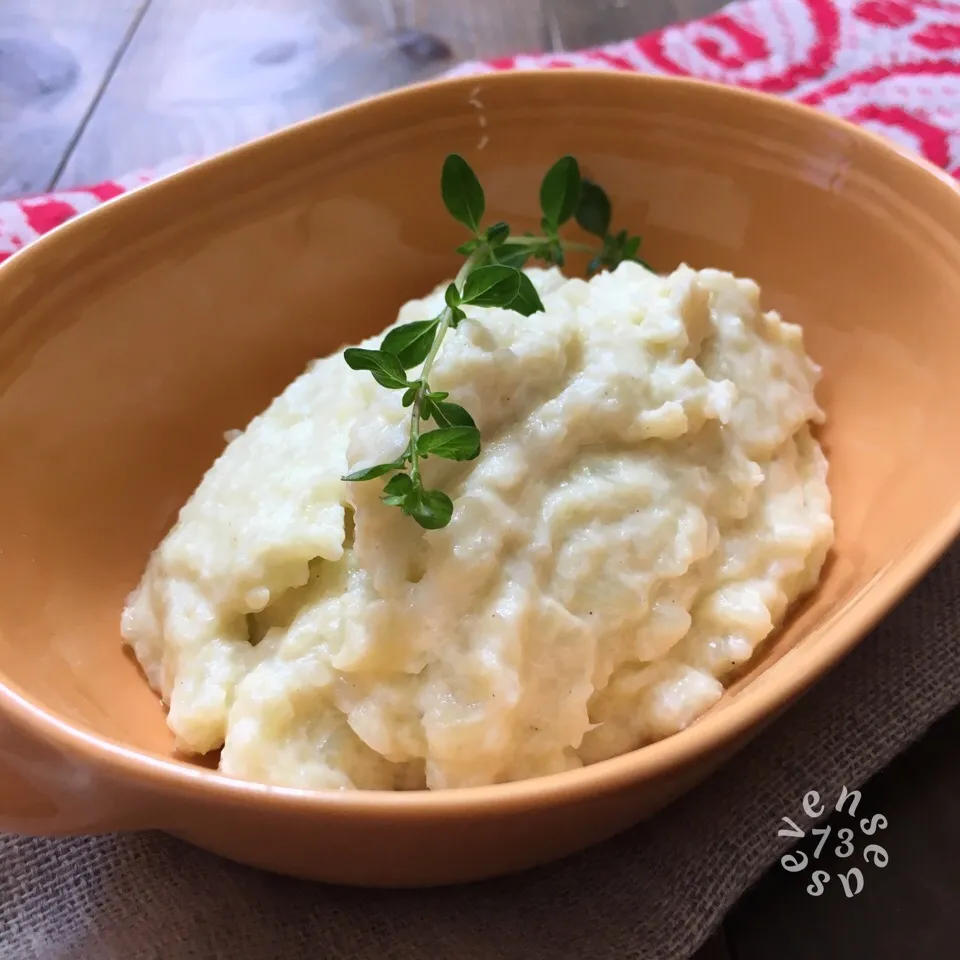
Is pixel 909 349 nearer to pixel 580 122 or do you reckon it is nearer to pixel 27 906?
pixel 580 122

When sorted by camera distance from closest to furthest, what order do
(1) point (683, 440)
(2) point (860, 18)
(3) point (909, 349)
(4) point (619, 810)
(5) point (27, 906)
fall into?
(4) point (619, 810), (5) point (27, 906), (1) point (683, 440), (3) point (909, 349), (2) point (860, 18)

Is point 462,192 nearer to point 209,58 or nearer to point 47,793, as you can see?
point 47,793

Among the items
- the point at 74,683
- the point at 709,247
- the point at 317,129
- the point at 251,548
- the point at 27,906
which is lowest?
the point at 27,906

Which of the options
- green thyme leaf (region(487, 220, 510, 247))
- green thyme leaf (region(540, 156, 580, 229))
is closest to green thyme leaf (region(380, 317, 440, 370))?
green thyme leaf (region(487, 220, 510, 247))

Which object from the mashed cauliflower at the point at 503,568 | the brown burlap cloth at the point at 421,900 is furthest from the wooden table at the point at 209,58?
the brown burlap cloth at the point at 421,900

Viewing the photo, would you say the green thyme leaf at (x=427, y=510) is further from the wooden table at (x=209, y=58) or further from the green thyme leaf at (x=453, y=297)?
the wooden table at (x=209, y=58)

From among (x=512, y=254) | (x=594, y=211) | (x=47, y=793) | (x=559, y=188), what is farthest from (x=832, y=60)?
(x=47, y=793)

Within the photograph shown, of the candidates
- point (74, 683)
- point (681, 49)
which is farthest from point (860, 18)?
point (74, 683)

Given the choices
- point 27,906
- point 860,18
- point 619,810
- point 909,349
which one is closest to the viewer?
point 619,810
